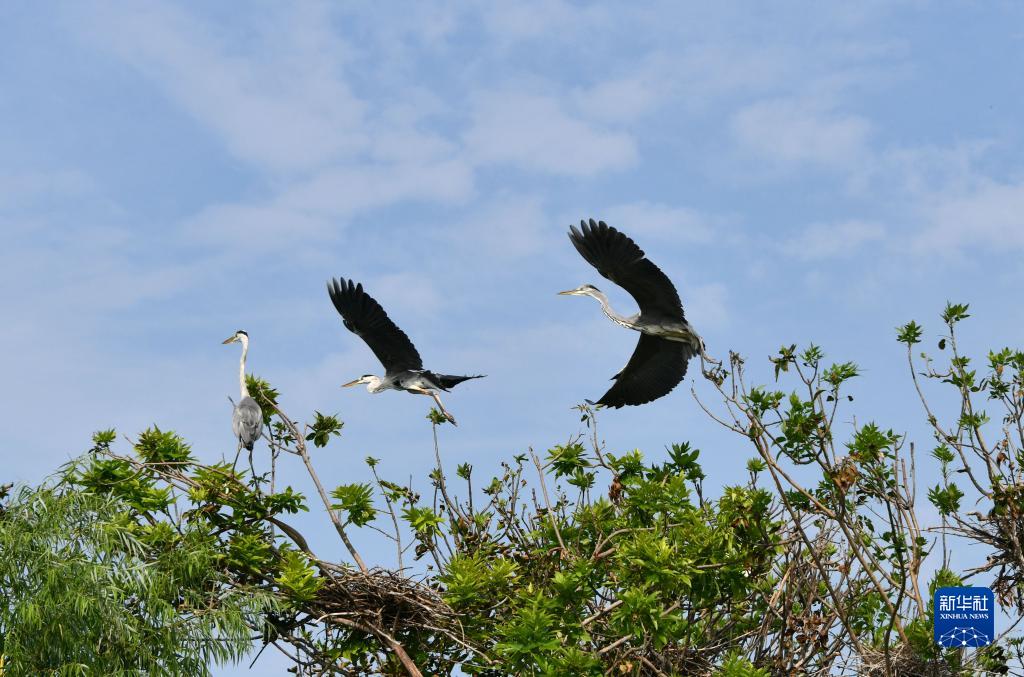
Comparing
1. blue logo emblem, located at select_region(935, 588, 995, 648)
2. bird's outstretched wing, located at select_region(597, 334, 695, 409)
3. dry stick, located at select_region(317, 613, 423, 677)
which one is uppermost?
bird's outstretched wing, located at select_region(597, 334, 695, 409)

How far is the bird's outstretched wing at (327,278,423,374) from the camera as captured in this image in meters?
11.6

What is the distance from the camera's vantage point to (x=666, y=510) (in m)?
8.91

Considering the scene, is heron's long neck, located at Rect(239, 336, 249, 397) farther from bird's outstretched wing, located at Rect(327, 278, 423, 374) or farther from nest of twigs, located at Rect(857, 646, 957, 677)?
nest of twigs, located at Rect(857, 646, 957, 677)

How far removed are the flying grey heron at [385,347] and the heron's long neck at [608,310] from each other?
147cm

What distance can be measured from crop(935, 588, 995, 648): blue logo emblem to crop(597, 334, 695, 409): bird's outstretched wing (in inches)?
150

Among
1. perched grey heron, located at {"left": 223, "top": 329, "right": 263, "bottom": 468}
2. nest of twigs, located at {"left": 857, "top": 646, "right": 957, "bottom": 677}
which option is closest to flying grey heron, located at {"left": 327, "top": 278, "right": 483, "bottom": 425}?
perched grey heron, located at {"left": 223, "top": 329, "right": 263, "bottom": 468}

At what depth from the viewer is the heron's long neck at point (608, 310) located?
11.8m

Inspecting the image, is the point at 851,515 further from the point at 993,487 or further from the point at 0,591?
the point at 0,591

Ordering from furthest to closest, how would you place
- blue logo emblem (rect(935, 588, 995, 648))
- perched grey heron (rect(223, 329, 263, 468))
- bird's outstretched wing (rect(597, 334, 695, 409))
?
bird's outstretched wing (rect(597, 334, 695, 409))
perched grey heron (rect(223, 329, 263, 468))
blue logo emblem (rect(935, 588, 995, 648))

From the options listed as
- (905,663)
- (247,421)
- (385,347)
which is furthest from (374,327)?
(905,663)

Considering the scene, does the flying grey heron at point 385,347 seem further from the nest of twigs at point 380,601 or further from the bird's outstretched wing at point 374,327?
the nest of twigs at point 380,601

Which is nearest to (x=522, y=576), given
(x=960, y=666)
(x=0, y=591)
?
(x=960, y=666)

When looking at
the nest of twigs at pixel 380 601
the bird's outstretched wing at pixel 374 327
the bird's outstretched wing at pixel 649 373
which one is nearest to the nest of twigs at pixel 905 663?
the nest of twigs at pixel 380 601

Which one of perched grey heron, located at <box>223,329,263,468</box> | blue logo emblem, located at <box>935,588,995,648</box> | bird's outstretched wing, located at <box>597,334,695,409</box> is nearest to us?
blue logo emblem, located at <box>935,588,995,648</box>
